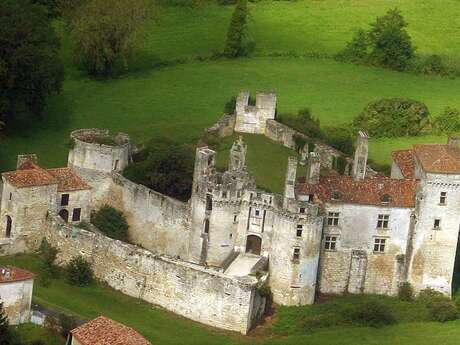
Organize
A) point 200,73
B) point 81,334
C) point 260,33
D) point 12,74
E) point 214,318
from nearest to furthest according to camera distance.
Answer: point 81,334 → point 214,318 → point 12,74 → point 200,73 → point 260,33

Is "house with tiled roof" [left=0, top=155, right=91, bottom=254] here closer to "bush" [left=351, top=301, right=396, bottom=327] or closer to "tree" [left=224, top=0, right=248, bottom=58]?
"bush" [left=351, top=301, right=396, bottom=327]

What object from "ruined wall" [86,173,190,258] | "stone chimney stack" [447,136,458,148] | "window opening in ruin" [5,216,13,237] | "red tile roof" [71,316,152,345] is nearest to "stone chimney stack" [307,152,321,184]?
"ruined wall" [86,173,190,258]

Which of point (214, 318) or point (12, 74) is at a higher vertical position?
point (12, 74)

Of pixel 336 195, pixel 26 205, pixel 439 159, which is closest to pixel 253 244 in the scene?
pixel 336 195

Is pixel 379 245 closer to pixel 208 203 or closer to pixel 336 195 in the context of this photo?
pixel 336 195

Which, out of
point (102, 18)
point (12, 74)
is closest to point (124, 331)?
point (12, 74)

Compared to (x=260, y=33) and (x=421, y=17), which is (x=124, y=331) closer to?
(x=260, y=33)

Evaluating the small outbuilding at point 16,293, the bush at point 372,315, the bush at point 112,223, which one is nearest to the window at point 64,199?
the bush at point 112,223
